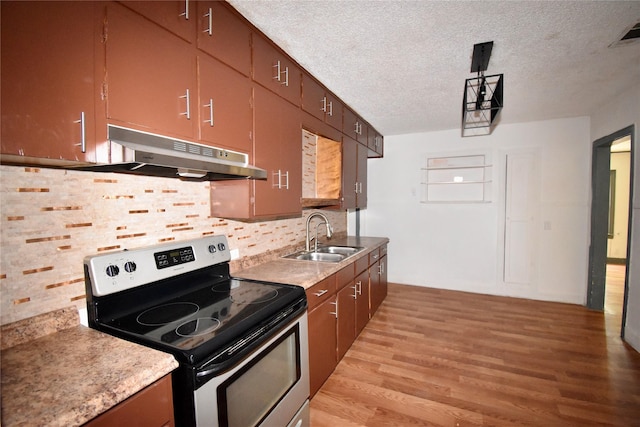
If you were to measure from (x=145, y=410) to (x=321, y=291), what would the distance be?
127 cm

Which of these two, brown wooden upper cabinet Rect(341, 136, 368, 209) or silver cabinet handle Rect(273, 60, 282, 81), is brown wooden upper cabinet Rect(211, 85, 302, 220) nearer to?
silver cabinet handle Rect(273, 60, 282, 81)

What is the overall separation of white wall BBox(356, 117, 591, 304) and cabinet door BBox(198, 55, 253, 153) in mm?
3400

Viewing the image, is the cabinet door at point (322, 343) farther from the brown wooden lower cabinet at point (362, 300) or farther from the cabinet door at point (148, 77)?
the cabinet door at point (148, 77)

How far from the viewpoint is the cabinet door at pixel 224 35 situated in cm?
142

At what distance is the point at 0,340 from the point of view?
3.21ft

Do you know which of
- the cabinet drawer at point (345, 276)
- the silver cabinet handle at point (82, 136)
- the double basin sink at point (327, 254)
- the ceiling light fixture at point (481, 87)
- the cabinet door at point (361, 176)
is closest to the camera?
the silver cabinet handle at point (82, 136)

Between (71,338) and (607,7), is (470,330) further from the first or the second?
(71,338)

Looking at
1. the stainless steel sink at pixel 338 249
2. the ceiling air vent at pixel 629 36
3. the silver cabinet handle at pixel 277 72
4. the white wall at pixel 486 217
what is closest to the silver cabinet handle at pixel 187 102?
the silver cabinet handle at pixel 277 72

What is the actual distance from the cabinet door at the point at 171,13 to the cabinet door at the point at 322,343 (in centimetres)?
170

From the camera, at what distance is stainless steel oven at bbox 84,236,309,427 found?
3.31 feet

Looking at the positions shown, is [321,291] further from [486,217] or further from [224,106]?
[486,217]

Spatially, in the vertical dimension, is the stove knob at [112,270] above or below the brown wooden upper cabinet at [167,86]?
below

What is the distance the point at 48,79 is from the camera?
0.88 meters

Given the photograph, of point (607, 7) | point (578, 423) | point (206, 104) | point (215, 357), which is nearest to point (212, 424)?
point (215, 357)
